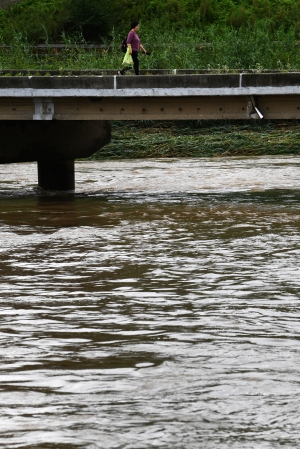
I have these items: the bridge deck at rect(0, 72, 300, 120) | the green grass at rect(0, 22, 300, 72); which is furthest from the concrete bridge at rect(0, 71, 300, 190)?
the green grass at rect(0, 22, 300, 72)

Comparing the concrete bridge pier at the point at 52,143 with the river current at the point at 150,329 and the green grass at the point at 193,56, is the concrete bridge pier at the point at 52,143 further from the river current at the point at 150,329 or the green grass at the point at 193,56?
the river current at the point at 150,329

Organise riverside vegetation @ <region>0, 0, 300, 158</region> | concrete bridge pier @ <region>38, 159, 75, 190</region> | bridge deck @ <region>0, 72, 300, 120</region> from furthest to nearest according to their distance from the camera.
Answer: riverside vegetation @ <region>0, 0, 300, 158</region>
concrete bridge pier @ <region>38, 159, 75, 190</region>
bridge deck @ <region>0, 72, 300, 120</region>

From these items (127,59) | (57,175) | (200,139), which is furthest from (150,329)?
(200,139)

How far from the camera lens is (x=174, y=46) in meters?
30.2

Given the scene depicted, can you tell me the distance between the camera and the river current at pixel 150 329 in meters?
6.68

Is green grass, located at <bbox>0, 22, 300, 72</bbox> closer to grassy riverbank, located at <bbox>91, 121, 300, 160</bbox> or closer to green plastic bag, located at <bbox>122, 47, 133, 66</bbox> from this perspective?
grassy riverbank, located at <bbox>91, 121, 300, 160</bbox>

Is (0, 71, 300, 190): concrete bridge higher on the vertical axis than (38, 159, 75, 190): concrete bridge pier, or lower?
higher

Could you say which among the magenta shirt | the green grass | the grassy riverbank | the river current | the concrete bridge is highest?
the magenta shirt

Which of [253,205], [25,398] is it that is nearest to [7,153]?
[253,205]

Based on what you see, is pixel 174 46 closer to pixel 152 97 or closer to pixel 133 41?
pixel 133 41

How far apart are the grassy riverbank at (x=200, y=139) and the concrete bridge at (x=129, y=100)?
34.4ft

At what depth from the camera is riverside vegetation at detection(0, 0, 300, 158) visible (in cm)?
2789

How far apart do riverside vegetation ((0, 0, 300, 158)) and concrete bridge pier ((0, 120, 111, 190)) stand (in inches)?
55.4

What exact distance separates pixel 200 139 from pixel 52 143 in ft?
38.9
